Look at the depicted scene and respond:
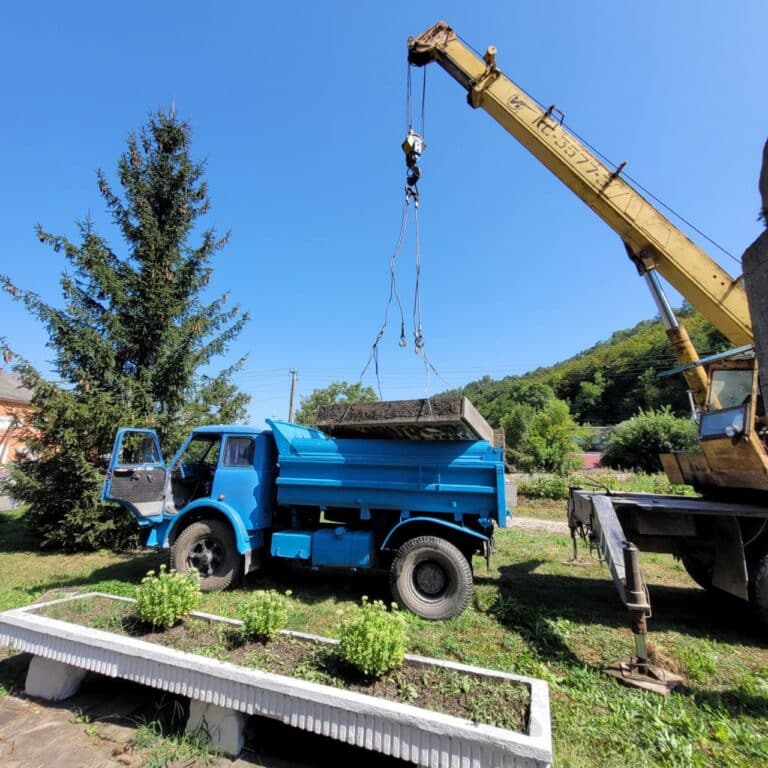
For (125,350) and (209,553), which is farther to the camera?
(125,350)

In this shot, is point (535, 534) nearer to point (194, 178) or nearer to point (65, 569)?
point (65, 569)

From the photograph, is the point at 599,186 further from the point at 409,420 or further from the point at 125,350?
the point at 125,350

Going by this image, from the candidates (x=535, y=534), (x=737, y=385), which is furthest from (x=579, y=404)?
(x=737, y=385)

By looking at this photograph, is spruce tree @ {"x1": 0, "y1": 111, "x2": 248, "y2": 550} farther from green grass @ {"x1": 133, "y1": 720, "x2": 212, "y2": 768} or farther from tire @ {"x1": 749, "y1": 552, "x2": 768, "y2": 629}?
tire @ {"x1": 749, "y1": 552, "x2": 768, "y2": 629}

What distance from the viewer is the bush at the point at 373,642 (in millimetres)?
2459

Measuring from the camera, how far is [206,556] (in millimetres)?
5109

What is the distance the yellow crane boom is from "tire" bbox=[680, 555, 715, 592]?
10.3ft

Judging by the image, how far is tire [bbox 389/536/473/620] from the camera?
4.36 meters

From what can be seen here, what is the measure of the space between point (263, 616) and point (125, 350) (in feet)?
25.5

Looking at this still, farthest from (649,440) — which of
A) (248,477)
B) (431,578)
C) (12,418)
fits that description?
(12,418)

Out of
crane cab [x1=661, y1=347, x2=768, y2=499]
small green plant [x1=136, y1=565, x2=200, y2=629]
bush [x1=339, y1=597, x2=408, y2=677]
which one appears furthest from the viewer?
crane cab [x1=661, y1=347, x2=768, y2=499]

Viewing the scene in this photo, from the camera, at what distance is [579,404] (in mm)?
60656

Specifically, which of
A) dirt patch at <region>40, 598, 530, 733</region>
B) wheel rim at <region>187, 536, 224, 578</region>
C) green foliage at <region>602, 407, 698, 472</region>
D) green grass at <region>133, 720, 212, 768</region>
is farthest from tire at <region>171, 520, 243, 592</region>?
green foliage at <region>602, 407, 698, 472</region>

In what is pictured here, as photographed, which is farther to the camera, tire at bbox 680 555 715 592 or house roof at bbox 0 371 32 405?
house roof at bbox 0 371 32 405
